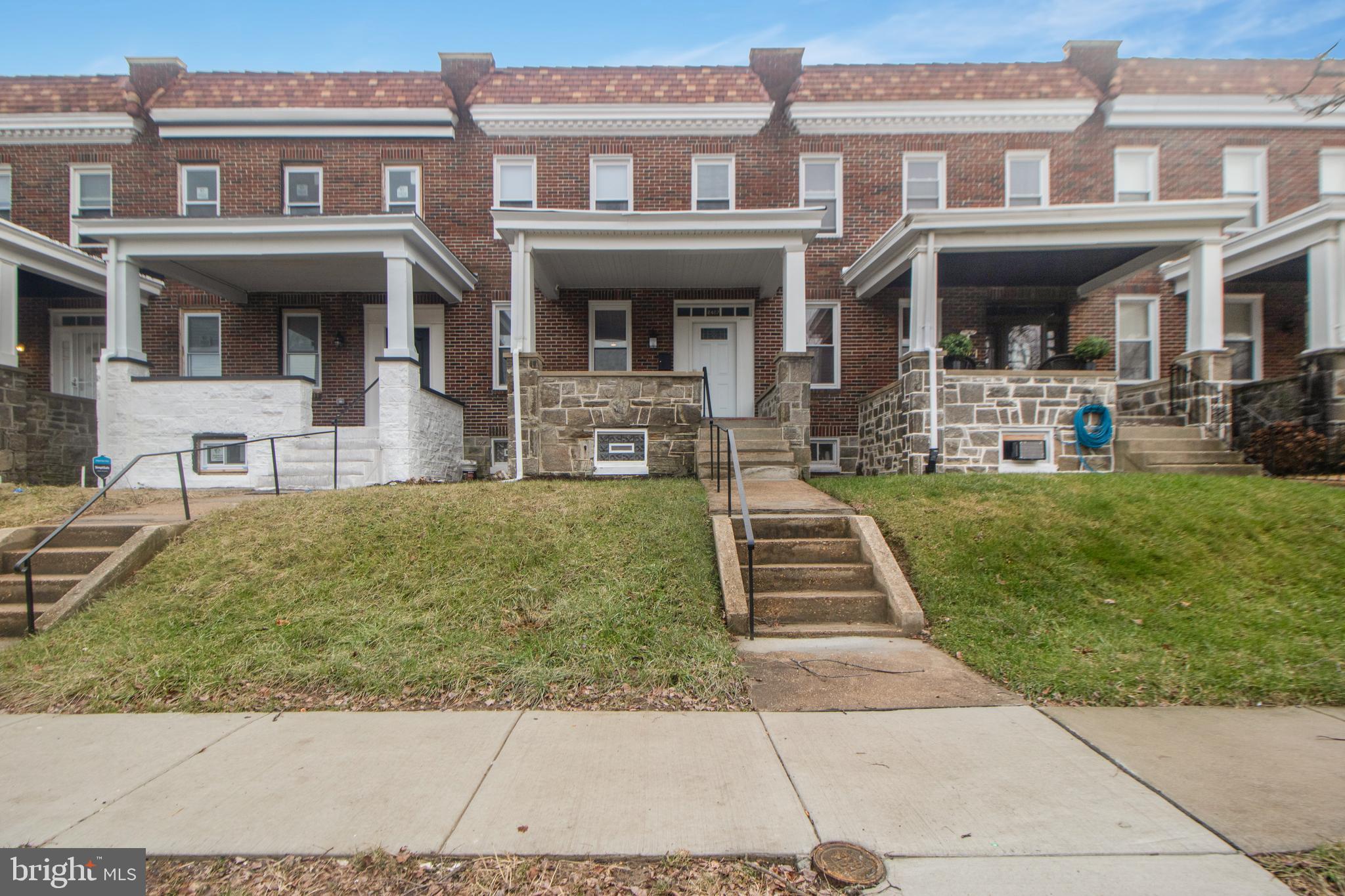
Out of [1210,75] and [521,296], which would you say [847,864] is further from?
[1210,75]

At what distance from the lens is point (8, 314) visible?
433 inches

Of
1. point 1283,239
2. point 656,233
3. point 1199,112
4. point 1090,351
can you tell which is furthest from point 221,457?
point 1199,112

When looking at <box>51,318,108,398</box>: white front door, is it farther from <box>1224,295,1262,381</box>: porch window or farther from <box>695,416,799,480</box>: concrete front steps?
<box>1224,295,1262,381</box>: porch window

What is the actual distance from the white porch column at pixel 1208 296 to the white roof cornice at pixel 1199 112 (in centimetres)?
476

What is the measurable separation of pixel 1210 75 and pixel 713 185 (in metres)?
10.8

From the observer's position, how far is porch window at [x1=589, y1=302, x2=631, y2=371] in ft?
44.3

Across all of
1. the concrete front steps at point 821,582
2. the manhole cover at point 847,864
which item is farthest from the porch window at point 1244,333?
the manhole cover at point 847,864

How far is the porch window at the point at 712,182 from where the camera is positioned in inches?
539

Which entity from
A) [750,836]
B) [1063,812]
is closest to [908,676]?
[1063,812]

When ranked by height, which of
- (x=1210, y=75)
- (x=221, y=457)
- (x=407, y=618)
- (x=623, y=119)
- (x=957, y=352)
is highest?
(x=1210, y=75)

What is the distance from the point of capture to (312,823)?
2.77 metres

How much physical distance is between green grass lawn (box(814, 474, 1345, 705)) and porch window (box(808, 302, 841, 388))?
5.84 meters

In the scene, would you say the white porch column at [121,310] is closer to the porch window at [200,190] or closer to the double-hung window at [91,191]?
the porch window at [200,190]

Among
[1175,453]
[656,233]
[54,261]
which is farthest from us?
[54,261]
